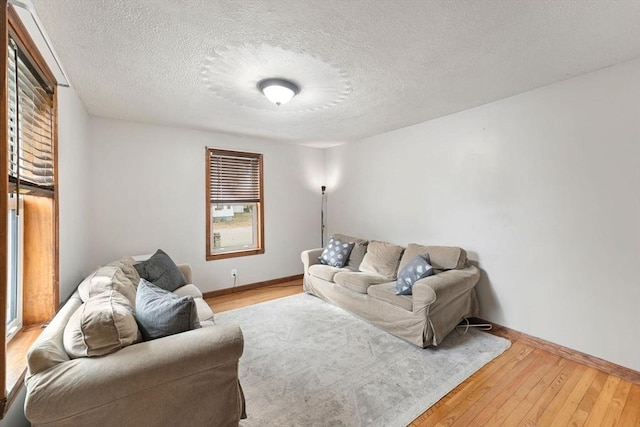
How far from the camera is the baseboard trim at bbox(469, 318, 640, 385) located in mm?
2162

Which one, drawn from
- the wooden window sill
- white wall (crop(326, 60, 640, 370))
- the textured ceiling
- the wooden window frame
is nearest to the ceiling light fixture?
the textured ceiling

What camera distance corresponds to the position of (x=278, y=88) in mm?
2395

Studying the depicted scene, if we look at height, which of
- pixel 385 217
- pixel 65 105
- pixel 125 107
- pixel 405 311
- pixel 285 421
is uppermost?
pixel 125 107

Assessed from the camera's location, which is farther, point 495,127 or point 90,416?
point 495,127

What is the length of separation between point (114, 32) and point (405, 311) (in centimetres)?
312

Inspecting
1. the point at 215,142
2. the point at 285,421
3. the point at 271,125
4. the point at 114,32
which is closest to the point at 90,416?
the point at 285,421

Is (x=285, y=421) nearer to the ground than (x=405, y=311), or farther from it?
nearer to the ground

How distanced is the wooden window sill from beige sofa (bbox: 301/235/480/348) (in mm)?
2636

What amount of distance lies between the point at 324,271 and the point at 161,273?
1925 millimetres

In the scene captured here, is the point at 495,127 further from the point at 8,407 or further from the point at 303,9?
the point at 8,407

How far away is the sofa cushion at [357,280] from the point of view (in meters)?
3.24

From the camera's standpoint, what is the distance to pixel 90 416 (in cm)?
121

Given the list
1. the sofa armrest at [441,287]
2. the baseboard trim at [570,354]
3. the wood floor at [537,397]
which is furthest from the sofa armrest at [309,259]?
the wood floor at [537,397]

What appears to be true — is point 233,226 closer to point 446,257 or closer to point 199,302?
point 199,302
